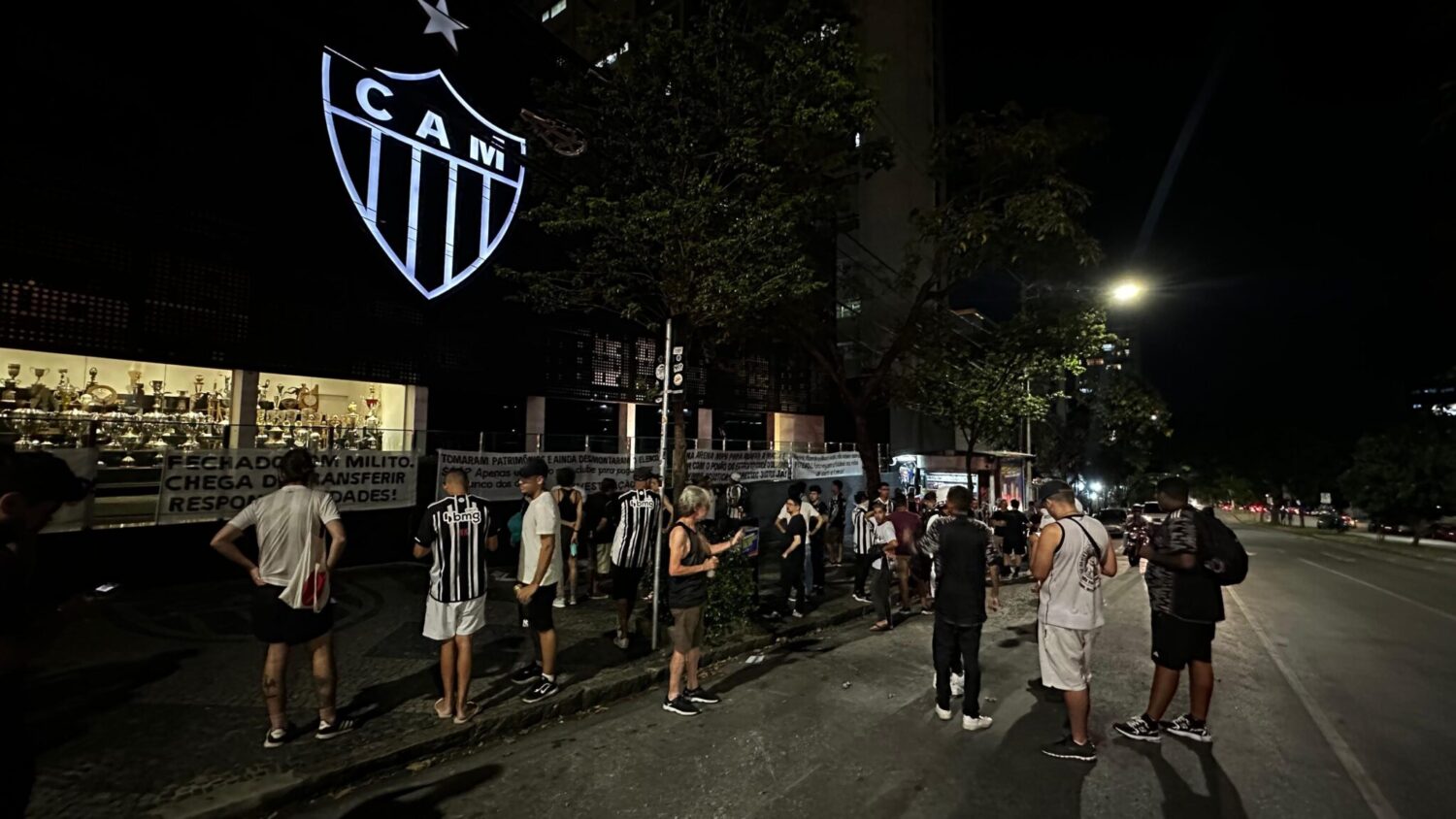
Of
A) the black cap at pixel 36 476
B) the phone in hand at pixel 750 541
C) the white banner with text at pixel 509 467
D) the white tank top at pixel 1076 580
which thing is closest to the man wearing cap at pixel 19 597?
the black cap at pixel 36 476

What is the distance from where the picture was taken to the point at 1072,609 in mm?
4621

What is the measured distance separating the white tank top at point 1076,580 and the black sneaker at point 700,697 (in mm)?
2707

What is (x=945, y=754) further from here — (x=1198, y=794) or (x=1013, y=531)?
(x=1013, y=531)

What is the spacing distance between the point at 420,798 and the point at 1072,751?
4.27m

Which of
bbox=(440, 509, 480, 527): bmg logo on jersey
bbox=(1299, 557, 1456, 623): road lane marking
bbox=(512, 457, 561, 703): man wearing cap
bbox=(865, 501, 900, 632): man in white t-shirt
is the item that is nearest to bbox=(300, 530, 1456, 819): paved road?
bbox=(512, 457, 561, 703): man wearing cap

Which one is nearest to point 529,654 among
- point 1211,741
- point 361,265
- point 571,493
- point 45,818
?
point 571,493

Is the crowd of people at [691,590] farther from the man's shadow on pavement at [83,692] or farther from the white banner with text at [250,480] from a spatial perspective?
the white banner with text at [250,480]

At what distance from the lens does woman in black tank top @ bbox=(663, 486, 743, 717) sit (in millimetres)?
5324

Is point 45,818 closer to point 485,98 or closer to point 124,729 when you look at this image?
point 124,729

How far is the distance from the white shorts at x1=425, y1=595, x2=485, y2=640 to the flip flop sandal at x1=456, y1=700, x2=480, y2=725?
1.91ft

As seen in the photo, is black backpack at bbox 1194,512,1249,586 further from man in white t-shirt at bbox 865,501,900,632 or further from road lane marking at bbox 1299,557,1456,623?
road lane marking at bbox 1299,557,1456,623

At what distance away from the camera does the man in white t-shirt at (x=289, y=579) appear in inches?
170

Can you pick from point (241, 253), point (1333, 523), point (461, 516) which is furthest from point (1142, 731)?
point (1333, 523)

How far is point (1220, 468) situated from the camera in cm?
6738
